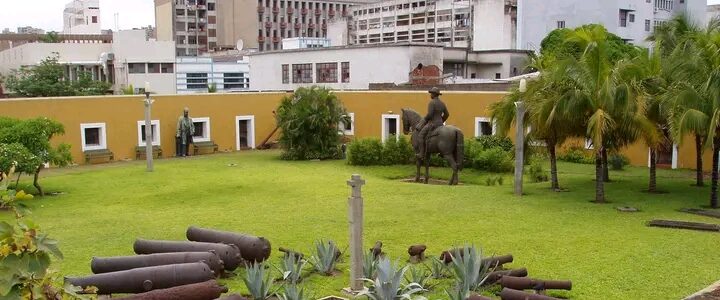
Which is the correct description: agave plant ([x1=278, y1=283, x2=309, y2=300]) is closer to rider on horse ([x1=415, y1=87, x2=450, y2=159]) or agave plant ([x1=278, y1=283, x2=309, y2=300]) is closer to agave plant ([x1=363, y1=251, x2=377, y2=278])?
agave plant ([x1=363, y1=251, x2=377, y2=278])

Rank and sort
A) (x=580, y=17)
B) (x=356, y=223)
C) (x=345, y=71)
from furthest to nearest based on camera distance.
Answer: (x=580, y=17), (x=345, y=71), (x=356, y=223)

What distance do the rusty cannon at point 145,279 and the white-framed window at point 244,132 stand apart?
61.6 feet

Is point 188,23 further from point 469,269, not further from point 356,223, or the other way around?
point 469,269

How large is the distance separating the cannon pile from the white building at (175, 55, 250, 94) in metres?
38.0

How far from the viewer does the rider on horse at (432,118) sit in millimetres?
17797

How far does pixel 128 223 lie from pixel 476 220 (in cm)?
613

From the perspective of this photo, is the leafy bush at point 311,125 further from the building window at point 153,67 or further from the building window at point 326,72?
the building window at point 153,67

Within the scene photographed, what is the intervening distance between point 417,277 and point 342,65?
98.5ft

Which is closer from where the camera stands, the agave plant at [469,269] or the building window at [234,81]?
the agave plant at [469,269]

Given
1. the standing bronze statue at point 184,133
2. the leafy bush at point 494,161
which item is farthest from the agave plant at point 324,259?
the standing bronze statue at point 184,133

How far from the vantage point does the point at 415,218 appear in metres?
13.2

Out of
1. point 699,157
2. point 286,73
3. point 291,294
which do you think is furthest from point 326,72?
point 291,294

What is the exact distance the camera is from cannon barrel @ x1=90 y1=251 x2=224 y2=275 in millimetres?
8719

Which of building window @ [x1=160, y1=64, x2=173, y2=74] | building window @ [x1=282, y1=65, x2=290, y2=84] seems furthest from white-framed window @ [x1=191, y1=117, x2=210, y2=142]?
building window @ [x1=160, y1=64, x2=173, y2=74]
